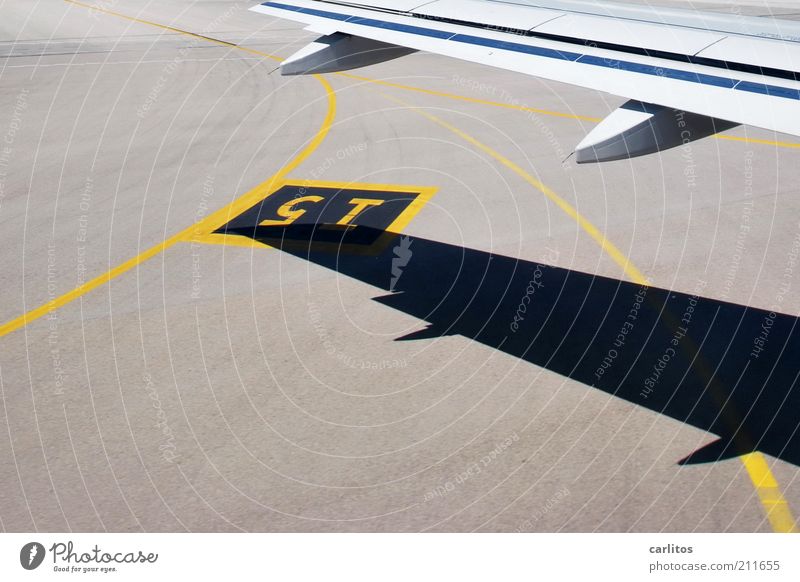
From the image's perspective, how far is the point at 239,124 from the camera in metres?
24.1

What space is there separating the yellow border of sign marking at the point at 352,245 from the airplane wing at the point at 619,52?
3763 mm

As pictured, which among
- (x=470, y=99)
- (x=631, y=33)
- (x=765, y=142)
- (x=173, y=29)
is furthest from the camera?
(x=173, y=29)

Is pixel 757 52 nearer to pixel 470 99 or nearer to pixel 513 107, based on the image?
pixel 513 107

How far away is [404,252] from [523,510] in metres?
7.38

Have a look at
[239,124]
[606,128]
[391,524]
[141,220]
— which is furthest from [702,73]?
[239,124]

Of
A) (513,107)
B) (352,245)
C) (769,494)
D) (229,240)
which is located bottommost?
(769,494)

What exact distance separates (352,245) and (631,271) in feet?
16.6

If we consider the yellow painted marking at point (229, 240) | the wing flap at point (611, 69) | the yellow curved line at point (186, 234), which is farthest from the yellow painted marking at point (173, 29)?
the wing flap at point (611, 69)

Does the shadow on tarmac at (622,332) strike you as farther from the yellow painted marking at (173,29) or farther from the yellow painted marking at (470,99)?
the yellow painted marking at (173,29)

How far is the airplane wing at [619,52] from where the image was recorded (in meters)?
8.87

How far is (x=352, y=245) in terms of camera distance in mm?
16109
